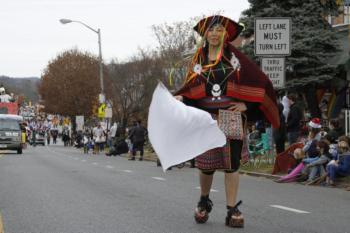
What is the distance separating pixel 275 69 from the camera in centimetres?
1753

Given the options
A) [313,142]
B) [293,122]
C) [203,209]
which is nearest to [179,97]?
[203,209]

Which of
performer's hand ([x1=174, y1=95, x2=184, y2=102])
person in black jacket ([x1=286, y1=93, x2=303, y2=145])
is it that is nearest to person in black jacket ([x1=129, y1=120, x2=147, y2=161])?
person in black jacket ([x1=286, y1=93, x2=303, y2=145])

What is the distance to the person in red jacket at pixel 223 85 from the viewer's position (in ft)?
24.0

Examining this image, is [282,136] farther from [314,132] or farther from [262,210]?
[262,210]

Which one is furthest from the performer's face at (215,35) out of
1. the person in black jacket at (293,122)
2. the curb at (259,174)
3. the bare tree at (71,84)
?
the bare tree at (71,84)

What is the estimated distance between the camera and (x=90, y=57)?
3150 inches

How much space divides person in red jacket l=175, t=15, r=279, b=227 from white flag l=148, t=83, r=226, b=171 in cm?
53

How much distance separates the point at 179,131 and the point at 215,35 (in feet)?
4.05

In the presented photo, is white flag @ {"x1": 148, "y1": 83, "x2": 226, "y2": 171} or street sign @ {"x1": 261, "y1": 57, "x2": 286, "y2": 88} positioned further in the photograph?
street sign @ {"x1": 261, "y1": 57, "x2": 286, "y2": 88}

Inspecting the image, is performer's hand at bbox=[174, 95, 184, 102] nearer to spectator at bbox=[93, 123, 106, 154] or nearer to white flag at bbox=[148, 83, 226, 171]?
white flag at bbox=[148, 83, 226, 171]

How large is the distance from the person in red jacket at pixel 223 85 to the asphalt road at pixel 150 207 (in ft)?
1.32

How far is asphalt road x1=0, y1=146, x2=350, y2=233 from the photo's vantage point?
7.65 m

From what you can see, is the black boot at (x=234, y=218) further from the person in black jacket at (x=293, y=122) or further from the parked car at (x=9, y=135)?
the parked car at (x=9, y=135)

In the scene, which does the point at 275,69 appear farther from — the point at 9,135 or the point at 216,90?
the point at 9,135
